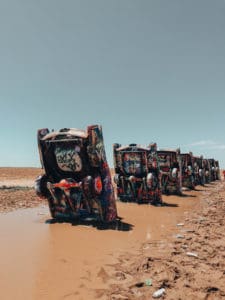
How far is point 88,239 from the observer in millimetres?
5656

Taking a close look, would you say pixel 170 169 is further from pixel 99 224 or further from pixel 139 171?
pixel 99 224

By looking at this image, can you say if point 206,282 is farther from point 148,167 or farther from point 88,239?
point 148,167

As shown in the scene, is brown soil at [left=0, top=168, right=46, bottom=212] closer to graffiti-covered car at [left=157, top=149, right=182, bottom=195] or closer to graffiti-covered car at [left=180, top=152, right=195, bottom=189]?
graffiti-covered car at [left=157, top=149, right=182, bottom=195]

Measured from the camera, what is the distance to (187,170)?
62.4 feet

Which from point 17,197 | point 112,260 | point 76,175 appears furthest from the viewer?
point 17,197

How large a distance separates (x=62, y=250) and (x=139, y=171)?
22.5ft

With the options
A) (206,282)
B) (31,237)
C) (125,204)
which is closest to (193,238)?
(206,282)

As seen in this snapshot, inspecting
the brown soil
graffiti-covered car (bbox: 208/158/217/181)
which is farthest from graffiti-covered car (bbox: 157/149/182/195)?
graffiti-covered car (bbox: 208/158/217/181)

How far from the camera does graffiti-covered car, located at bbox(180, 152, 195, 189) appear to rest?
19.1 metres

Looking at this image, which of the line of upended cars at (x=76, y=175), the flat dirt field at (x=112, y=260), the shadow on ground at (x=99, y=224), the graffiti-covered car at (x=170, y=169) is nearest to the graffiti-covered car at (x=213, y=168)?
the graffiti-covered car at (x=170, y=169)

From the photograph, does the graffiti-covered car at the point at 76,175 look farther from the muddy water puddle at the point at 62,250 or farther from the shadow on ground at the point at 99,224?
the muddy water puddle at the point at 62,250

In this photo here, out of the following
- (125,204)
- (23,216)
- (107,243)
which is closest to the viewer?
(107,243)

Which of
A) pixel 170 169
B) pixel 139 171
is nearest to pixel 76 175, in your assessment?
pixel 139 171

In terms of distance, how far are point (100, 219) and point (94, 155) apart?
1859 mm
